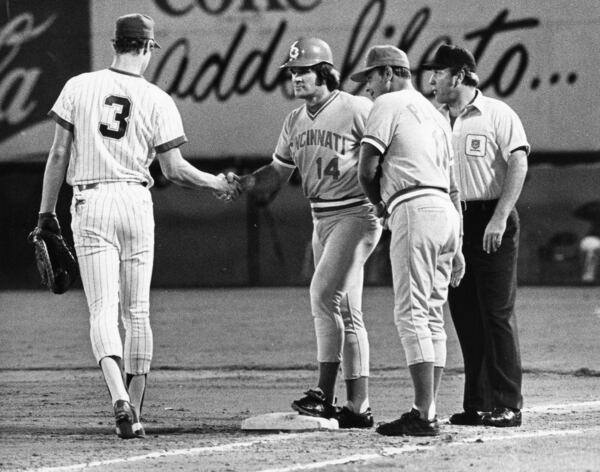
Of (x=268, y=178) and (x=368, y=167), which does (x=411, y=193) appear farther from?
(x=268, y=178)

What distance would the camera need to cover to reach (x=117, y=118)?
6.60 m

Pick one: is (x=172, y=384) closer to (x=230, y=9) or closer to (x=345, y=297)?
(x=345, y=297)

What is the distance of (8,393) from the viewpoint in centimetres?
865

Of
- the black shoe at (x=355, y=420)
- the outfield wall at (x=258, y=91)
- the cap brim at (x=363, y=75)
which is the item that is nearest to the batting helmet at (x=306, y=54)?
the cap brim at (x=363, y=75)

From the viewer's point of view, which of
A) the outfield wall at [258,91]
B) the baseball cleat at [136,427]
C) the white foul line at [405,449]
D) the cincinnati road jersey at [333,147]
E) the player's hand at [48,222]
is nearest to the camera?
the white foul line at [405,449]

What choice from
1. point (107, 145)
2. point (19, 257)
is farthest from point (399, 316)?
point (19, 257)

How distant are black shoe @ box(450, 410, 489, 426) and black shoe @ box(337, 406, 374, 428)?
0.45 metres

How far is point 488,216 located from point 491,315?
516 mm

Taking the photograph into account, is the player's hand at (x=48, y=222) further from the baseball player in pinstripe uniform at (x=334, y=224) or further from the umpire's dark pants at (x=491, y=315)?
the umpire's dark pants at (x=491, y=315)

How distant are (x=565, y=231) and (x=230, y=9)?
5.72m

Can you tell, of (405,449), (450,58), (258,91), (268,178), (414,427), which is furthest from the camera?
(258,91)

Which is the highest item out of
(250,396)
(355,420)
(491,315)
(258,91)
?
(258,91)

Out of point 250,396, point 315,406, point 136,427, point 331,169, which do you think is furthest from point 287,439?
point 250,396

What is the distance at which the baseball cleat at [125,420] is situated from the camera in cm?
638
